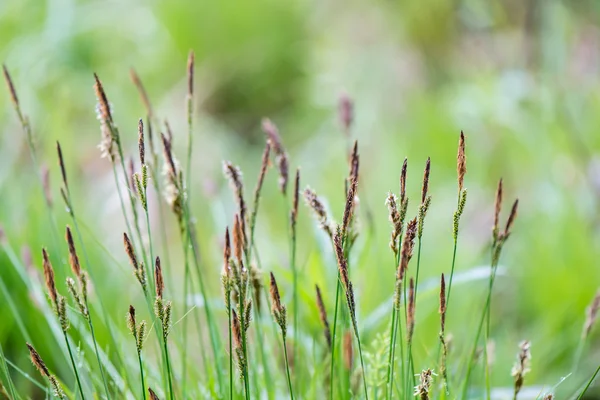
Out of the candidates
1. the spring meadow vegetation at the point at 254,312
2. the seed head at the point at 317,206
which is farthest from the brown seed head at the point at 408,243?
the seed head at the point at 317,206

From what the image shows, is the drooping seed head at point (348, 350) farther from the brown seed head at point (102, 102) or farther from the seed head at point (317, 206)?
the brown seed head at point (102, 102)

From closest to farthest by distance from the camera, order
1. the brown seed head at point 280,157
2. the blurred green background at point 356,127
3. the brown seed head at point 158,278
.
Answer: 1. the brown seed head at point 158,278
2. the brown seed head at point 280,157
3. the blurred green background at point 356,127

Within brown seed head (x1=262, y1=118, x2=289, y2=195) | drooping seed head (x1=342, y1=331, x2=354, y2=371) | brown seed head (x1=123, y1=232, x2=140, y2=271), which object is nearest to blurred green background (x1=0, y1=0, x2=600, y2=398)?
drooping seed head (x1=342, y1=331, x2=354, y2=371)

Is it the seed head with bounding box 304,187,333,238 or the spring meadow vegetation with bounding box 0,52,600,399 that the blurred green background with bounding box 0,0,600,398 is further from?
the seed head with bounding box 304,187,333,238

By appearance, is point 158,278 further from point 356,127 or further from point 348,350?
point 356,127

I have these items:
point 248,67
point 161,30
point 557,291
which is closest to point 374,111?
point 248,67

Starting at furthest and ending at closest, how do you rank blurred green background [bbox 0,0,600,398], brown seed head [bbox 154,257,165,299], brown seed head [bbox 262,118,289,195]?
blurred green background [bbox 0,0,600,398]
brown seed head [bbox 262,118,289,195]
brown seed head [bbox 154,257,165,299]

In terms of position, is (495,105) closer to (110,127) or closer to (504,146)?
(504,146)
